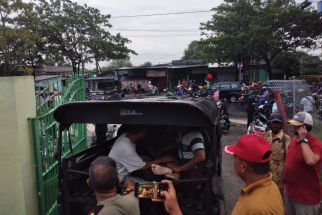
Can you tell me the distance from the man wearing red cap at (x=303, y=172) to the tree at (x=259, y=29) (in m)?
27.9

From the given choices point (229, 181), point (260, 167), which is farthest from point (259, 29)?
point (260, 167)

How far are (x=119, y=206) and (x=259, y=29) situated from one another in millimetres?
30228

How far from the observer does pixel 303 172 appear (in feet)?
14.7

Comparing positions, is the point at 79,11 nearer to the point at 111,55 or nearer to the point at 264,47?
the point at 111,55

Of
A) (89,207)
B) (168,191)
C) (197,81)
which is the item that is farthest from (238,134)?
(197,81)

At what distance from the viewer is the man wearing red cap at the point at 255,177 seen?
2506 mm

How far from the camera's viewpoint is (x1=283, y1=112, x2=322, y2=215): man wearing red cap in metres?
4.39

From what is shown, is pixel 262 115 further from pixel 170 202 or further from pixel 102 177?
pixel 102 177

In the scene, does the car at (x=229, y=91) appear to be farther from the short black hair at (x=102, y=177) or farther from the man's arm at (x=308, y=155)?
the short black hair at (x=102, y=177)

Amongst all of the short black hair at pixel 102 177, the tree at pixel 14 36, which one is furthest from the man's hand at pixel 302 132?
the tree at pixel 14 36

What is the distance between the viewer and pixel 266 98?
52.5 ft

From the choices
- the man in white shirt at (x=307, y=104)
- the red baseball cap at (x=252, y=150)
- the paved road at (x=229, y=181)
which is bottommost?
the paved road at (x=229, y=181)

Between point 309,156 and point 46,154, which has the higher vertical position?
point 309,156

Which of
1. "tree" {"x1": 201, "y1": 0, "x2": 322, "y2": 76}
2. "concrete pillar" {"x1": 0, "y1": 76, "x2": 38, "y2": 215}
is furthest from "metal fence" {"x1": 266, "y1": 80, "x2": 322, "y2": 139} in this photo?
"tree" {"x1": 201, "y1": 0, "x2": 322, "y2": 76}
